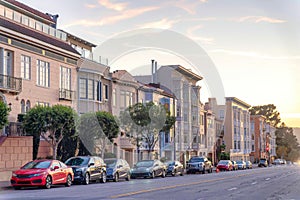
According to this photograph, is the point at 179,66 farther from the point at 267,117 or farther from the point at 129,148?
the point at 267,117

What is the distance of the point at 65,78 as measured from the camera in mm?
44812

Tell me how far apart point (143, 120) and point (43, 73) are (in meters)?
12.4

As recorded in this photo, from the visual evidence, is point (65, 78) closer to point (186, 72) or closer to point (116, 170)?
point (116, 170)

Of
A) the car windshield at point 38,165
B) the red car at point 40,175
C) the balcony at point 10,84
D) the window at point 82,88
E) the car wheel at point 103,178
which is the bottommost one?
the car wheel at point 103,178

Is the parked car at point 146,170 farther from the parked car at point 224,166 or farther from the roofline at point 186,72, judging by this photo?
the roofline at point 186,72

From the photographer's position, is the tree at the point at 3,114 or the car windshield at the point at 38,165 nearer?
the car windshield at the point at 38,165

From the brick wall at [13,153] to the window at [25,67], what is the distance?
474 centimetres

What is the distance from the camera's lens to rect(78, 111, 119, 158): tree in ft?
136

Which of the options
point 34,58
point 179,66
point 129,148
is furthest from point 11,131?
point 179,66

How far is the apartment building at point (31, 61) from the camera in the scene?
120ft

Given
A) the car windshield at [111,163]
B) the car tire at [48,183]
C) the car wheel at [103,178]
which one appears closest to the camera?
the car tire at [48,183]

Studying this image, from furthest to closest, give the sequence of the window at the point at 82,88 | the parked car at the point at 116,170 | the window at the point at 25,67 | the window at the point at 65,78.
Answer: the window at the point at 82,88
the window at the point at 65,78
the window at the point at 25,67
the parked car at the point at 116,170

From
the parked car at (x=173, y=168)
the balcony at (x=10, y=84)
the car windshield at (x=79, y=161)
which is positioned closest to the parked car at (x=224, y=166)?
the parked car at (x=173, y=168)

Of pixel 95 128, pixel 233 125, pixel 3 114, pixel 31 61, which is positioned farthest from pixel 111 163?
pixel 233 125
